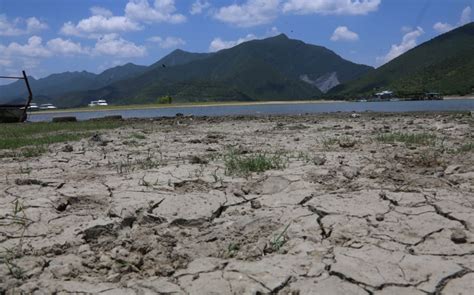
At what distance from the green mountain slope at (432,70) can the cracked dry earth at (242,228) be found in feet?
256

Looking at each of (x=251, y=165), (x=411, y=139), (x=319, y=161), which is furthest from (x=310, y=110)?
(x=251, y=165)

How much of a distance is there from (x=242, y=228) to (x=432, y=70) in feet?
375

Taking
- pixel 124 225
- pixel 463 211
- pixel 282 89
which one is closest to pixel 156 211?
pixel 124 225

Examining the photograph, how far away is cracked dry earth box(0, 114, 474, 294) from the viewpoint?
3.40 m

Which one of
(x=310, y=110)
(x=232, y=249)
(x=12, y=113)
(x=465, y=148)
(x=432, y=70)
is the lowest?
(x=310, y=110)

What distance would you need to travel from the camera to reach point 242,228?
4.42 meters

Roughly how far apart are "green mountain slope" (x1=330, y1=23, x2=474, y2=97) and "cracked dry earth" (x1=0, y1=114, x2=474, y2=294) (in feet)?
256

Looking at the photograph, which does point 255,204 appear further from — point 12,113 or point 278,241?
point 12,113

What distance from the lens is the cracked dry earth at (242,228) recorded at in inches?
134

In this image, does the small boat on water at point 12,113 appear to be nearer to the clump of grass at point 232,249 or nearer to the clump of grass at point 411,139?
the clump of grass at point 411,139

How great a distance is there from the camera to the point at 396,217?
4535 millimetres

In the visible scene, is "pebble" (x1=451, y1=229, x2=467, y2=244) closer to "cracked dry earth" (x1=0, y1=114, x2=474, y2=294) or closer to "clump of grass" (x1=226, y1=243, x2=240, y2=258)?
"cracked dry earth" (x1=0, y1=114, x2=474, y2=294)

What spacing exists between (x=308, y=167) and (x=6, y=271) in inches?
166

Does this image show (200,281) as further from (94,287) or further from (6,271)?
(6,271)
